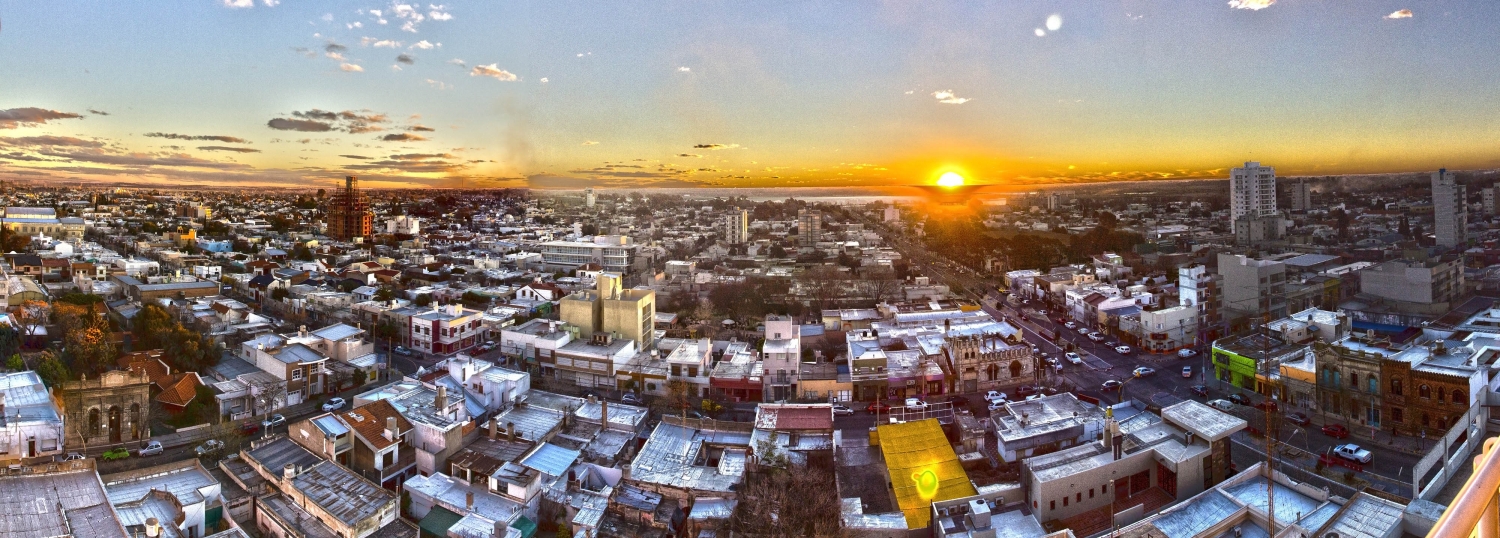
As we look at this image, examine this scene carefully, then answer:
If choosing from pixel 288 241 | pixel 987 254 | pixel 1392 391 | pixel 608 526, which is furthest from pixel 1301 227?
pixel 288 241

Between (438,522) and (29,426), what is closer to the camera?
(438,522)

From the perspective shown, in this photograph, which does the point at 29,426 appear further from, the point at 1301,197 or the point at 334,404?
the point at 1301,197

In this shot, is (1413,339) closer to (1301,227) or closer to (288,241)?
(1301,227)

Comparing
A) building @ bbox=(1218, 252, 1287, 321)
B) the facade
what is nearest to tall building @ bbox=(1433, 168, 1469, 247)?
building @ bbox=(1218, 252, 1287, 321)

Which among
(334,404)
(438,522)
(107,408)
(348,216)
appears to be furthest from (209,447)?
(348,216)

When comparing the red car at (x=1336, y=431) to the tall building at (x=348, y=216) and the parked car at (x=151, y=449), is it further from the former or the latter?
the tall building at (x=348, y=216)

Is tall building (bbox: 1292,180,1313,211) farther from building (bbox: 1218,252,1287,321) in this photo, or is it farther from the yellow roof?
the yellow roof
